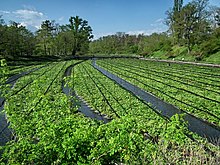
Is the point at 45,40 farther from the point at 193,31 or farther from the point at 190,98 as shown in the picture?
the point at 190,98

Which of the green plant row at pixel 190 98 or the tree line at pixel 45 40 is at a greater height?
the tree line at pixel 45 40

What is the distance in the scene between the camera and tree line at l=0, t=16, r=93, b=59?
41656 millimetres

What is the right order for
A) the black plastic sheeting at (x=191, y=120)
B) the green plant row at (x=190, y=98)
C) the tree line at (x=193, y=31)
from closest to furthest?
the black plastic sheeting at (x=191, y=120), the green plant row at (x=190, y=98), the tree line at (x=193, y=31)

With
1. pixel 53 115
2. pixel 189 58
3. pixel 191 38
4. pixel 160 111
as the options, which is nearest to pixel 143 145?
pixel 53 115

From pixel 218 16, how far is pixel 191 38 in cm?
704

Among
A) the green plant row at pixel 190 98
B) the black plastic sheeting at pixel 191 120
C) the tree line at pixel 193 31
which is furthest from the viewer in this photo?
the tree line at pixel 193 31

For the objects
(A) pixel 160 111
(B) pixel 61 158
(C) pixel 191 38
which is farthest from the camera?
(C) pixel 191 38

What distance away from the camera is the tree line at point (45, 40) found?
41.7 m

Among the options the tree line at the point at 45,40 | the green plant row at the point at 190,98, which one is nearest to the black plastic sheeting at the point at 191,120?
the green plant row at the point at 190,98

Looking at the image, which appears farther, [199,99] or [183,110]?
[199,99]

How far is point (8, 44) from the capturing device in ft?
133

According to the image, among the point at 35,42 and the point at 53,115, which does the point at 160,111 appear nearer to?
the point at 53,115

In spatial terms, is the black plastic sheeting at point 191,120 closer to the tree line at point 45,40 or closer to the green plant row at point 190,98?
the green plant row at point 190,98

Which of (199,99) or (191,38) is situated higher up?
(191,38)
